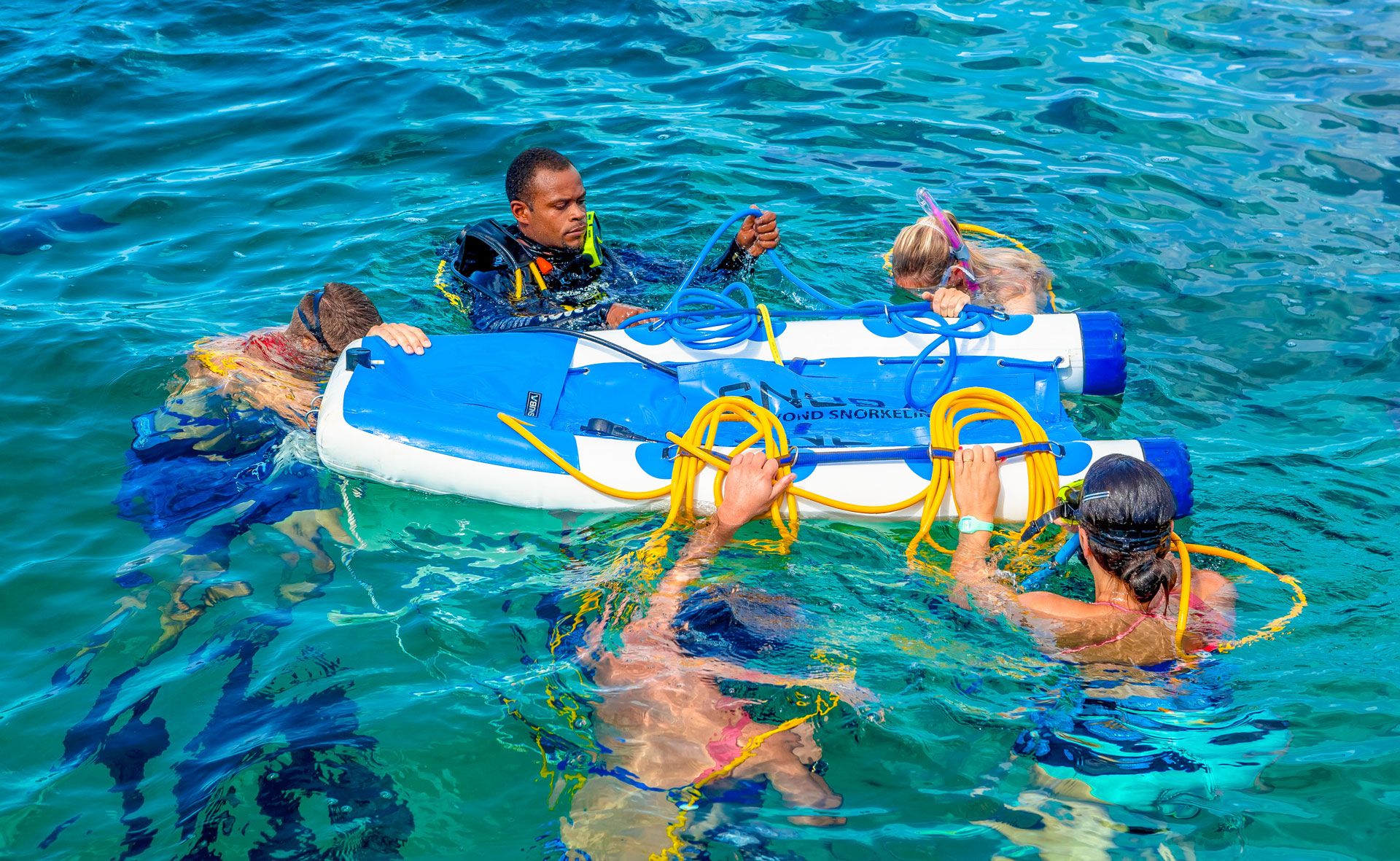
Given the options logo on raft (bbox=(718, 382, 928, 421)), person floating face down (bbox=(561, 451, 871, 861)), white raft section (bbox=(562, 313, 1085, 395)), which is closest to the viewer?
person floating face down (bbox=(561, 451, 871, 861))

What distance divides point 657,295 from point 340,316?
1640 mm

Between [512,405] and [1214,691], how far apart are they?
2761 millimetres

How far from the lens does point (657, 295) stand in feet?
18.7

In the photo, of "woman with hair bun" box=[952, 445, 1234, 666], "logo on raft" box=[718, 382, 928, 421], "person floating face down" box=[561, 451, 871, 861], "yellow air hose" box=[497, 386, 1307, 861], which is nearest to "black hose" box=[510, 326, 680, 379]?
"logo on raft" box=[718, 382, 928, 421]

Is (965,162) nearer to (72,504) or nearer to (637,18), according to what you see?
(637,18)

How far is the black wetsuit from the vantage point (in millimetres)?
5246

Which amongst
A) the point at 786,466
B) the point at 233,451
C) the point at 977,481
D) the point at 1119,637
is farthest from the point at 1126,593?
the point at 233,451

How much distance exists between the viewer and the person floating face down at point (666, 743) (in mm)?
2973

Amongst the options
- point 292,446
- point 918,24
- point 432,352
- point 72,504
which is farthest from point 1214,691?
point 918,24

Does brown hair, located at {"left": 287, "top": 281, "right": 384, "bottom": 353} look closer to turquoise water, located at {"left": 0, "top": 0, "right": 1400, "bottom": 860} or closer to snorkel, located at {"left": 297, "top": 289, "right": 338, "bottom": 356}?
snorkel, located at {"left": 297, "top": 289, "right": 338, "bottom": 356}

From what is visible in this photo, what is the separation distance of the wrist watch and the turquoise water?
0.94ft

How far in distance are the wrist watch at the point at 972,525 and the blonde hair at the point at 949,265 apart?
5.68ft

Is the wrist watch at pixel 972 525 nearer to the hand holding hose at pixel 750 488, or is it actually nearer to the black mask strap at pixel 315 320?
the hand holding hose at pixel 750 488

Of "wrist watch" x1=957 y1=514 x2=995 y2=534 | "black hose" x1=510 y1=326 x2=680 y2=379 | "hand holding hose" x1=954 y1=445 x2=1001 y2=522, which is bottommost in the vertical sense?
"wrist watch" x1=957 y1=514 x2=995 y2=534
